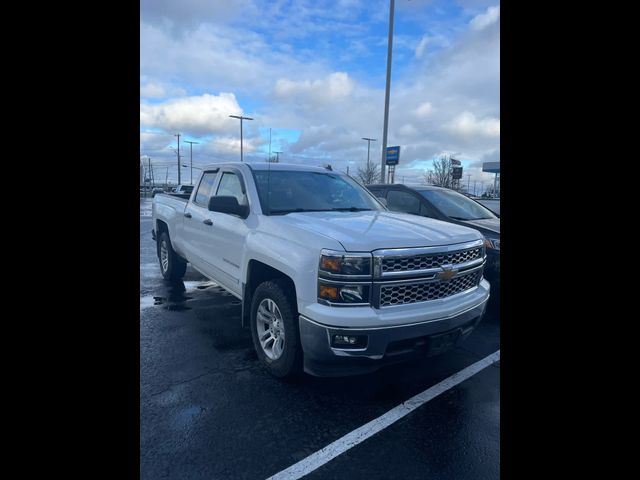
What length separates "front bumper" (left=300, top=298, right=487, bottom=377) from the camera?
264cm

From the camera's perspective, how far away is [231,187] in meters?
4.43

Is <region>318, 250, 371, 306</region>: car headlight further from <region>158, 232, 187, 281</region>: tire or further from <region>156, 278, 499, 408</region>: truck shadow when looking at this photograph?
<region>158, 232, 187, 281</region>: tire

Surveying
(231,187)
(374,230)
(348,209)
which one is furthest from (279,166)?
(374,230)

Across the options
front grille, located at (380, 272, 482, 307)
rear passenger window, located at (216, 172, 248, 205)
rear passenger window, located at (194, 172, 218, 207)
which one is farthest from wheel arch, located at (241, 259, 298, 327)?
rear passenger window, located at (194, 172, 218, 207)

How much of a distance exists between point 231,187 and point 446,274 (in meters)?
2.63

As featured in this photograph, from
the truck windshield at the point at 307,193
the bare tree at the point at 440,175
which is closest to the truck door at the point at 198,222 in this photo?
the truck windshield at the point at 307,193

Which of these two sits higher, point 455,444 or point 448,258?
point 448,258

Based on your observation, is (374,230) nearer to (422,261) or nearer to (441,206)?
(422,261)

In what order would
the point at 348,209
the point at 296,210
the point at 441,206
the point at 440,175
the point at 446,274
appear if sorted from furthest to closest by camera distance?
the point at 440,175 → the point at 441,206 → the point at 348,209 → the point at 296,210 → the point at 446,274
